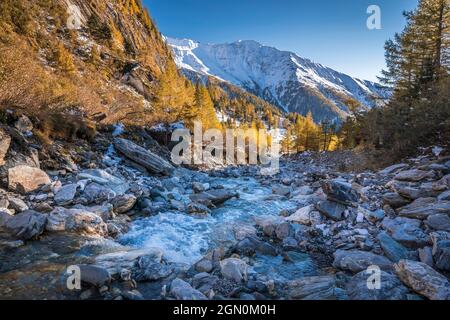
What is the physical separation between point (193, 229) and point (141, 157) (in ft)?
29.0

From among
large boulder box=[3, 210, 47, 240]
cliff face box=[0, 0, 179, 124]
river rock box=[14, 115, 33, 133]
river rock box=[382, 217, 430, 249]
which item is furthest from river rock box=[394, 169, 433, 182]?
cliff face box=[0, 0, 179, 124]

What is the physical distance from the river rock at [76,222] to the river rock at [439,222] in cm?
934

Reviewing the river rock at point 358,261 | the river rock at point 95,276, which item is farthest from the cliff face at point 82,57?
the river rock at point 358,261

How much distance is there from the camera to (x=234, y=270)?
6391mm

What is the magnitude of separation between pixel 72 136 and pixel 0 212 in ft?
28.9

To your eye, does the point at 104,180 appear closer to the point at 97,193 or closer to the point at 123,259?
the point at 97,193

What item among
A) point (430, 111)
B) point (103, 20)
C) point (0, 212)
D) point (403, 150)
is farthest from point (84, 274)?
point (103, 20)

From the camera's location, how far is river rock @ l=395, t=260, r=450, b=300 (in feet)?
17.1

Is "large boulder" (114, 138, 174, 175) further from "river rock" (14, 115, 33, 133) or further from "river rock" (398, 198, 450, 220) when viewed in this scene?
"river rock" (398, 198, 450, 220)

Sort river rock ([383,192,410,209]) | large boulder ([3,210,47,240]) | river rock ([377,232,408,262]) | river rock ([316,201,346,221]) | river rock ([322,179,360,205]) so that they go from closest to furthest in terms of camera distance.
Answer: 1. river rock ([377,232,408,262])
2. large boulder ([3,210,47,240])
3. river rock ([383,192,410,209])
4. river rock ([316,201,346,221])
5. river rock ([322,179,360,205])

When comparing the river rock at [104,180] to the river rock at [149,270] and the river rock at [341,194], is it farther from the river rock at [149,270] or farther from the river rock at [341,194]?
the river rock at [341,194]

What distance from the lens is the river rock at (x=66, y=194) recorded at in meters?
9.82

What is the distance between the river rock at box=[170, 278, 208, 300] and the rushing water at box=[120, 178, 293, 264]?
1.65 metres
